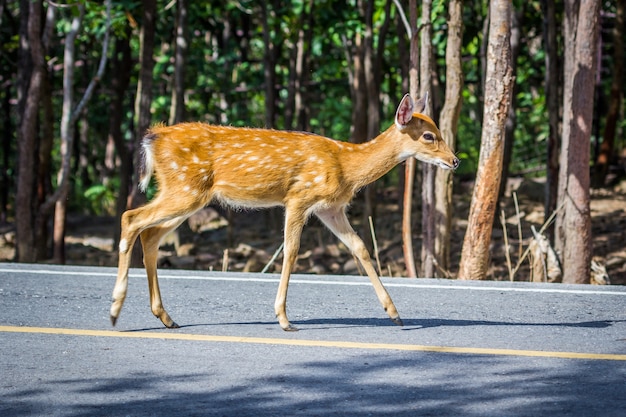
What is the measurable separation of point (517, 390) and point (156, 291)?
3086mm

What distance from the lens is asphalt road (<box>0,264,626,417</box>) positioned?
6090 millimetres

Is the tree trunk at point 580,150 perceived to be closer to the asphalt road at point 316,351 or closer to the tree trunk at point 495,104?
the tree trunk at point 495,104

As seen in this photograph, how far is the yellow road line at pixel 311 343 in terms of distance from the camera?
23.9ft

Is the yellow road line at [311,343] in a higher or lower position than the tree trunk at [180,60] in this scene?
lower

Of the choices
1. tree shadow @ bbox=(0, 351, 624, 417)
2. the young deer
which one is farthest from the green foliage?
tree shadow @ bbox=(0, 351, 624, 417)

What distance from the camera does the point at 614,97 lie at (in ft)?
76.3

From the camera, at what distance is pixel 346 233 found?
28.9ft

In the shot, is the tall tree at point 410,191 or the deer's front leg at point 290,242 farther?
the tall tree at point 410,191

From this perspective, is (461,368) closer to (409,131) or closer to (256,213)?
(409,131)

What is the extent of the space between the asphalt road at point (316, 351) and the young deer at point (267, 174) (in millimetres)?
495

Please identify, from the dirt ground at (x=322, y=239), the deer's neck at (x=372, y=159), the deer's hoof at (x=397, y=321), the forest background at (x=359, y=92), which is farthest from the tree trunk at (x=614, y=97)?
the deer's hoof at (x=397, y=321)

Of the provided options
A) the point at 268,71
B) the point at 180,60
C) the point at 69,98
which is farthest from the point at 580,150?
the point at 268,71

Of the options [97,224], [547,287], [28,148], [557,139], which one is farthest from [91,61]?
[547,287]

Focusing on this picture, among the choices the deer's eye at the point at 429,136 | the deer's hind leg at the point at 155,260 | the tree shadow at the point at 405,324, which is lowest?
the tree shadow at the point at 405,324
